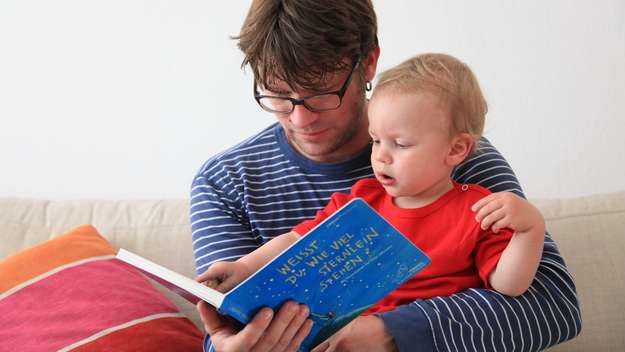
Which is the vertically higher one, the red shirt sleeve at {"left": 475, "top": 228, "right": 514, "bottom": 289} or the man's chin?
the man's chin

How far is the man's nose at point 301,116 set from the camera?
153 centimetres

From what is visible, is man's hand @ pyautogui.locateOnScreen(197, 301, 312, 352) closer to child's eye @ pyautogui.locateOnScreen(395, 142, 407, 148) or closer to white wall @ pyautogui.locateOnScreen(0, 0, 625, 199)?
child's eye @ pyautogui.locateOnScreen(395, 142, 407, 148)

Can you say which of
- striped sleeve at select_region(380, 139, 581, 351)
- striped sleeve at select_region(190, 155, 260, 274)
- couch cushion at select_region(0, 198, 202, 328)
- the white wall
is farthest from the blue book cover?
the white wall

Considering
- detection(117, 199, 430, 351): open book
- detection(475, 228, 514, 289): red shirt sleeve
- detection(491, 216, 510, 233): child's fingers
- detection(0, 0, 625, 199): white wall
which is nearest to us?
detection(117, 199, 430, 351): open book

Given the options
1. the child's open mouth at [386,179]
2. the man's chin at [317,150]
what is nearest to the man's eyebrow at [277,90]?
the man's chin at [317,150]

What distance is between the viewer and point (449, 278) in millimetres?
1424

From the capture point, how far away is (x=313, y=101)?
60.9 inches

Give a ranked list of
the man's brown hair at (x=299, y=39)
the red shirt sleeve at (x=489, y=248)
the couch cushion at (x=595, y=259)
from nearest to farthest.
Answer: the red shirt sleeve at (x=489, y=248) < the man's brown hair at (x=299, y=39) < the couch cushion at (x=595, y=259)

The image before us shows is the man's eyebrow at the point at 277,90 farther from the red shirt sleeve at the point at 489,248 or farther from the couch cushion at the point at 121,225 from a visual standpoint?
the couch cushion at the point at 121,225

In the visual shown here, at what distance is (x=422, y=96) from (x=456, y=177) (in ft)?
0.90

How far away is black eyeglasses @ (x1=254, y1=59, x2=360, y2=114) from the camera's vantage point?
5.03 feet

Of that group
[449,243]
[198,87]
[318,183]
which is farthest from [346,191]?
[198,87]

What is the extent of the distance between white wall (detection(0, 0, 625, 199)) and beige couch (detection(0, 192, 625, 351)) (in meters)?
0.29

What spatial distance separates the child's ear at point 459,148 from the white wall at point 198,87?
105 cm
